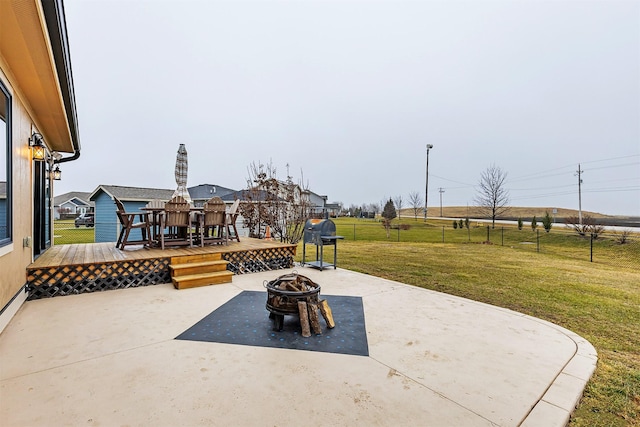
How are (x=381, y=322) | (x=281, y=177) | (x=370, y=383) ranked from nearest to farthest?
1. (x=370, y=383)
2. (x=381, y=322)
3. (x=281, y=177)

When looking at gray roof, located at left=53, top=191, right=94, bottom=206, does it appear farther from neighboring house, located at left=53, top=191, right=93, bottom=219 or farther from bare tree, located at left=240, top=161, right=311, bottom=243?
bare tree, located at left=240, top=161, right=311, bottom=243

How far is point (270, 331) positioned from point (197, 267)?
2.69 meters

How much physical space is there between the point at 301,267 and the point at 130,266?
3.52 meters

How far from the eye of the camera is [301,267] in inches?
276

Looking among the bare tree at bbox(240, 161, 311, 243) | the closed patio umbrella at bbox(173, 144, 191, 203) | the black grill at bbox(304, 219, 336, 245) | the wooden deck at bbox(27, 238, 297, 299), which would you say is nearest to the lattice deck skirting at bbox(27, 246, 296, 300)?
the wooden deck at bbox(27, 238, 297, 299)

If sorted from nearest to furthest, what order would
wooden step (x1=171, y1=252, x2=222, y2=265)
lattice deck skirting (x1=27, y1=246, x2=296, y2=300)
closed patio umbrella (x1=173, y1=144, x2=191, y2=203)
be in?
lattice deck skirting (x1=27, y1=246, x2=296, y2=300)
wooden step (x1=171, y1=252, x2=222, y2=265)
closed patio umbrella (x1=173, y1=144, x2=191, y2=203)

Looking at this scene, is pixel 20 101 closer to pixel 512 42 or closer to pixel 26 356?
pixel 26 356

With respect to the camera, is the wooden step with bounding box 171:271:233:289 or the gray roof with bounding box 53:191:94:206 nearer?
the wooden step with bounding box 171:271:233:289

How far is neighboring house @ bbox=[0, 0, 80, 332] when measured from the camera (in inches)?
96.5

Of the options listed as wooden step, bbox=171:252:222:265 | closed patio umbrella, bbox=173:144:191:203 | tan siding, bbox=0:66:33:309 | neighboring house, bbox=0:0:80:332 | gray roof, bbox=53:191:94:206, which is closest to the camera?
neighboring house, bbox=0:0:80:332

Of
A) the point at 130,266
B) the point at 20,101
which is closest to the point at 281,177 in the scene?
the point at 130,266

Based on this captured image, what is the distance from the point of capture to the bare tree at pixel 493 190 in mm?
19297

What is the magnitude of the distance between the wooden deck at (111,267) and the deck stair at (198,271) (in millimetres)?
99

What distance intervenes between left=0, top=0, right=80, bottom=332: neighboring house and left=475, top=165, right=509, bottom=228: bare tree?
21.1 metres
